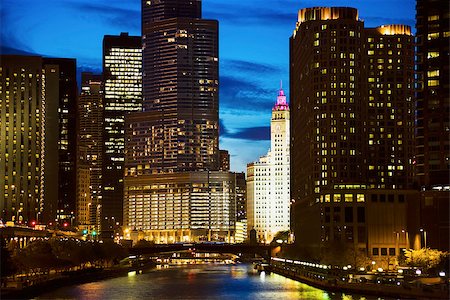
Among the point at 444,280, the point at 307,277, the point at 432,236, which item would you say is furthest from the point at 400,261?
the point at 444,280

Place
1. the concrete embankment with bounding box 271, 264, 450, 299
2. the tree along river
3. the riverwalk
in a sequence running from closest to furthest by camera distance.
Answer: the concrete embankment with bounding box 271, 264, 450, 299 < the riverwalk < the tree along river

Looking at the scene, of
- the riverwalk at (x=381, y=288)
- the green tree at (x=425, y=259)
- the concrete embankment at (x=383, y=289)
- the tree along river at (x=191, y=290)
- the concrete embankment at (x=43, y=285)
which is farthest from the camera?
the green tree at (x=425, y=259)

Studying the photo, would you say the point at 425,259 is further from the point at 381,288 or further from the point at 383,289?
the point at 383,289

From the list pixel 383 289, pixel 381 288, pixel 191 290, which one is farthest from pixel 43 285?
pixel 383 289

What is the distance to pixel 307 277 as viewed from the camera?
185m

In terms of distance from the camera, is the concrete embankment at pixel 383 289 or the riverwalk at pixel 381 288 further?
the riverwalk at pixel 381 288

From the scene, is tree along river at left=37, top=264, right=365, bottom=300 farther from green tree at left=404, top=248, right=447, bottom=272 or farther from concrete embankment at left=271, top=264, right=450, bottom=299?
green tree at left=404, top=248, right=447, bottom=272

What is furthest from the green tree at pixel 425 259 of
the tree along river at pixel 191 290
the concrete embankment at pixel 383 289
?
the tree along river at pixel 191 290

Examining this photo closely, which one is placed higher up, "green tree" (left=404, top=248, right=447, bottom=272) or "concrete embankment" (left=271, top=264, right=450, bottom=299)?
"green tree" (left=404, top=248, right=447, bottom=272)

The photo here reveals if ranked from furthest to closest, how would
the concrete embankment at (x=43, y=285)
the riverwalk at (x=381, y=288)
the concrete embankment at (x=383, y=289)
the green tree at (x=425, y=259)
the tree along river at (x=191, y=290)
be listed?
the green tree at (x=425, y=259) < the tree along river at (x=191, y=290) < the concrete embankment at (x=43, y=285) < the riverwalk at (x=381, y=288) < the concrete embankment at (x=383, y=289)

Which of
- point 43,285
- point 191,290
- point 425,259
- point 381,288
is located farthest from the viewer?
point 191,290

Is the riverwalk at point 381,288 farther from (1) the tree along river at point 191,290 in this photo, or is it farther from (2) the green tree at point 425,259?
(2) the green tree at point 425,259

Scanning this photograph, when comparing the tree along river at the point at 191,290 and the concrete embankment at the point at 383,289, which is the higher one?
the concrete embankment at the point at 383,289

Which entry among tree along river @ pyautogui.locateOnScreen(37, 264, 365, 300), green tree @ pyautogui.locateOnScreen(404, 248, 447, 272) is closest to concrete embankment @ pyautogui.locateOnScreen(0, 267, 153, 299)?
tree along river @ pyautogui.locateOnScreen(37, 264, 365, 300)
